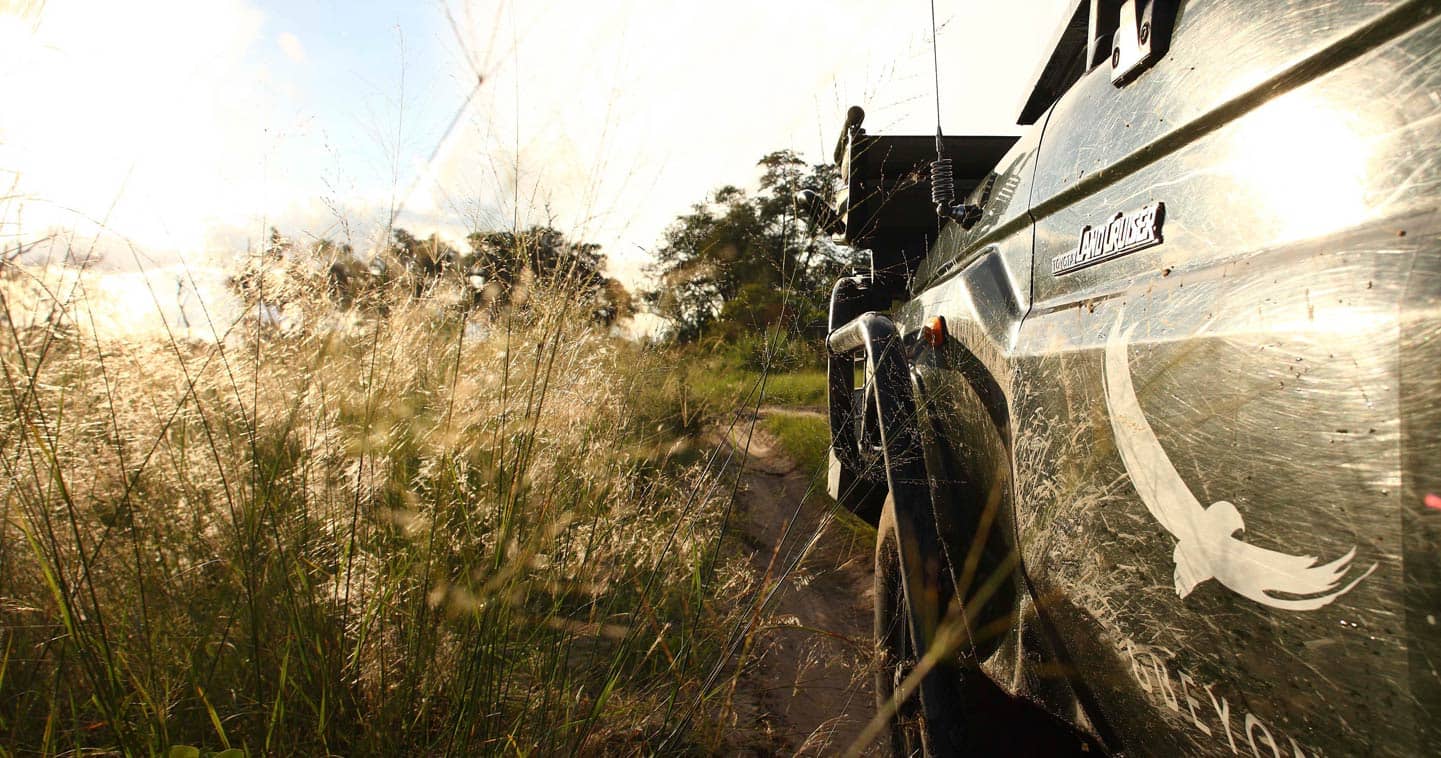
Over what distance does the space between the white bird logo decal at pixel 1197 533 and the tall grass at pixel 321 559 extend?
106cm

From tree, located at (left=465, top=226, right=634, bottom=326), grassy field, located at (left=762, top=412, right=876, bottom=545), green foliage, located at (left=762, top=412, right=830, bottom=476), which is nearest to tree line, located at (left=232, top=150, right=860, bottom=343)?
tree, located at (left=465, top=226, right=634, bottom=326)

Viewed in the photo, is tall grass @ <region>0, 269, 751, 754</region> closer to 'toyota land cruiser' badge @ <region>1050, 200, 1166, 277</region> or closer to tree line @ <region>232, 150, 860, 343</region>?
tree line @ <region>232, 150, 860, 343</region>

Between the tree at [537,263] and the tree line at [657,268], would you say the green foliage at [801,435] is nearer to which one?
the tree line at [657,268]

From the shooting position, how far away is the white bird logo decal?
86cm

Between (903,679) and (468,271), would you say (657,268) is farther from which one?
(903,679)

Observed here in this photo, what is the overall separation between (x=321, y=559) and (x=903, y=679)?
1.62m

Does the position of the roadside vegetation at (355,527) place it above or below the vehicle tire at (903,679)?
above

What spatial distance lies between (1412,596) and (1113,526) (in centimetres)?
51

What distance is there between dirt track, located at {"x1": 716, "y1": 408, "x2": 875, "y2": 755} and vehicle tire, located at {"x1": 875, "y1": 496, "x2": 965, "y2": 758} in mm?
90

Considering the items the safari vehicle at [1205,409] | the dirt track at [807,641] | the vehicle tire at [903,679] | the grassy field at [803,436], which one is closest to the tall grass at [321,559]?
the dirt track at [807,641]

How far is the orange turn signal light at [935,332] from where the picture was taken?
7.43 ft

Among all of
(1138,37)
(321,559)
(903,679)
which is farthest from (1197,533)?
(321,559)

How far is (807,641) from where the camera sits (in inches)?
122

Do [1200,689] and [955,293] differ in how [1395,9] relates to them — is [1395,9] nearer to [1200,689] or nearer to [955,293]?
[1200,689]
